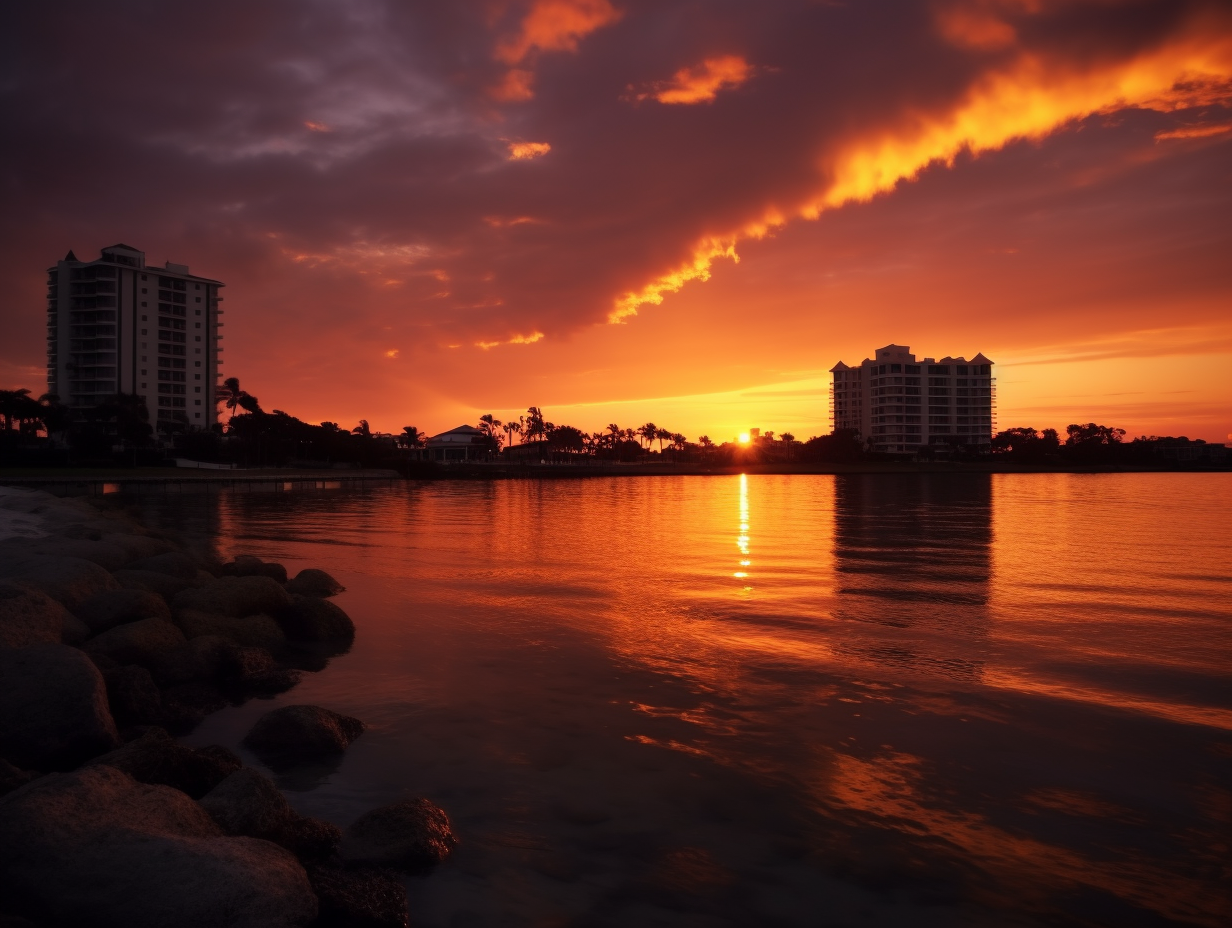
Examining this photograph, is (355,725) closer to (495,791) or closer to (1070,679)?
(495,791)

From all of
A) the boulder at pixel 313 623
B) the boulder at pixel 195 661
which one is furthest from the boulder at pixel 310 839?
the boulder at pixel 313 623

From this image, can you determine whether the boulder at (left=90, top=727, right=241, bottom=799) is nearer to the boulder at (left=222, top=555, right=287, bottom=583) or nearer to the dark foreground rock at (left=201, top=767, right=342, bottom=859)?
the dark foreground rock at (left=201, top=767, right=342, bottom=859)

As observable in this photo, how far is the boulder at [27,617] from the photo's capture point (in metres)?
9.46

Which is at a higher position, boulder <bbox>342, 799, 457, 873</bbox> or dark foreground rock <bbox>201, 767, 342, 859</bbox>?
dark foreground rock <bbox>201, 767, 342, 859</bbox>

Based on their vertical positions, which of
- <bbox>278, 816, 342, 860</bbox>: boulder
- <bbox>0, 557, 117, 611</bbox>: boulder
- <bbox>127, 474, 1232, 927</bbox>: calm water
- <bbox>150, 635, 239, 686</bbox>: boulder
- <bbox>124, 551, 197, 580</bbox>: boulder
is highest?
<bbox>0, 557, 117, 611</bbox>: boulder

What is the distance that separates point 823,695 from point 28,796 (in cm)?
863

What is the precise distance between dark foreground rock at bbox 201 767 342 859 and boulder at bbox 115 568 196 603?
9140mm

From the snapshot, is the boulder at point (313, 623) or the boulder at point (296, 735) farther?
the boulder at point (313, 623)

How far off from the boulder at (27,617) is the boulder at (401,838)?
5.30 meters

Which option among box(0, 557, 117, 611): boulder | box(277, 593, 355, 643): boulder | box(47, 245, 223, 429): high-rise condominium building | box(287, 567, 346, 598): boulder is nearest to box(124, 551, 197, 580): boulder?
box(287, 567, 346, 598): boulder

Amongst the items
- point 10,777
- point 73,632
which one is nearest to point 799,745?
point 10,777

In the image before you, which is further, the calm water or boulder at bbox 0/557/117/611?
boulder at bbox 0/557/117/611

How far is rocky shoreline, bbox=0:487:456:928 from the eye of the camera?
5008 millimetres

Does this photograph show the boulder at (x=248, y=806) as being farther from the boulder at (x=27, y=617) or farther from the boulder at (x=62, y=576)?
the boulder at (x=62, y=576)
